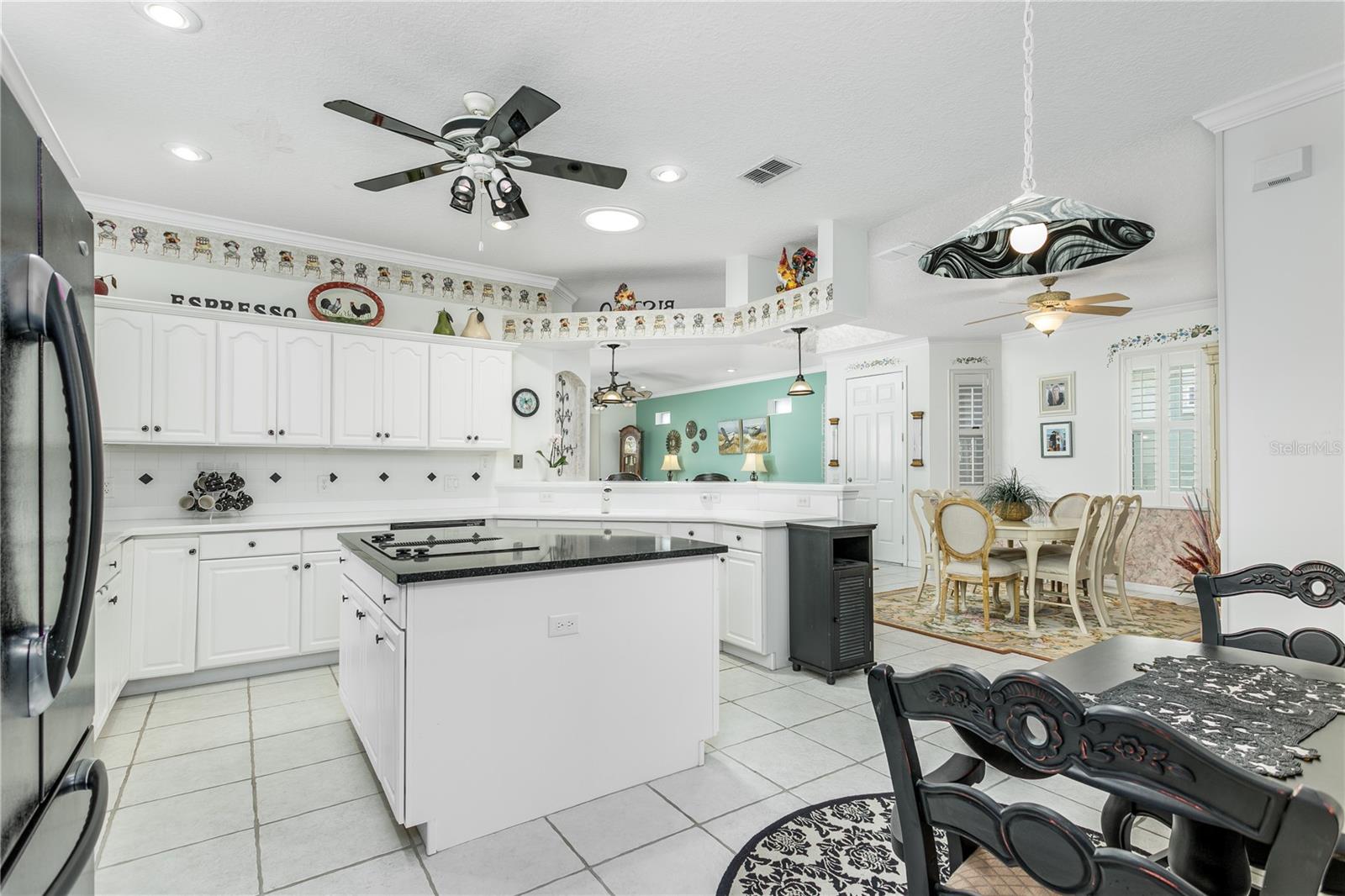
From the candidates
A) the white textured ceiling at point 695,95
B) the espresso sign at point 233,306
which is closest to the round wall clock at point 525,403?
the white textured ceiling at point 695,95

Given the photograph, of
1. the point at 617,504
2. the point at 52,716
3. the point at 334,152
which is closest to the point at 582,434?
the point at 617,504

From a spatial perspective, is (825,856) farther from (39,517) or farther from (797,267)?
(797,267)

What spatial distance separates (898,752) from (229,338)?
14.9 feet

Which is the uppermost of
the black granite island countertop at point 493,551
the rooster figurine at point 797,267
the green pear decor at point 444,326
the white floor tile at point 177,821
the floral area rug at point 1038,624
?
the rooster figurine at point 797,267

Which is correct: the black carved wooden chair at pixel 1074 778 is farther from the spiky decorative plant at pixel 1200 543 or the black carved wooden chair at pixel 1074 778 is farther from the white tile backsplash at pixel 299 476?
the spiky decorative plant at pixel 1200 543

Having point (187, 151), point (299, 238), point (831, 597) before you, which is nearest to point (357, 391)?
point (299, 238)

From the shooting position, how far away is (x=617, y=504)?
5418 mm

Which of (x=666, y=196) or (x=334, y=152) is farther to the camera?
(x=666, y=196)

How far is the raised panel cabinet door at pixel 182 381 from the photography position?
12.7ft

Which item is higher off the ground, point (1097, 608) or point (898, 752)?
point (898, 752)

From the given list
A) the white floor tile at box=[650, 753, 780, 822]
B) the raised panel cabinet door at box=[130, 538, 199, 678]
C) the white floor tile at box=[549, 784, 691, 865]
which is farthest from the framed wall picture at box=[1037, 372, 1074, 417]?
the raised panel cabinet door at box=[130, 538, 199, 678]

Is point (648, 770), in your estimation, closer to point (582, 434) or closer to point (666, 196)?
point (666, 196)

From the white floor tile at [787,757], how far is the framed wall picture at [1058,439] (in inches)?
217

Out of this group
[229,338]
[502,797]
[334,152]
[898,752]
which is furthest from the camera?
[229,338]
